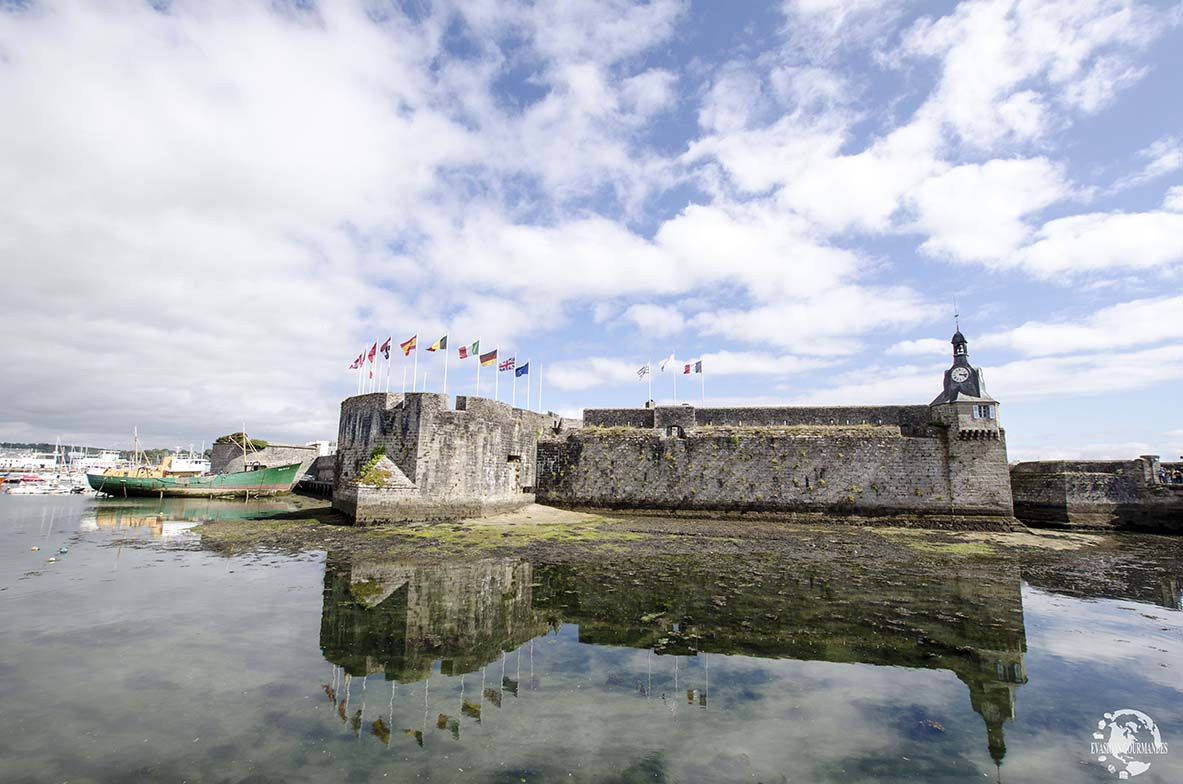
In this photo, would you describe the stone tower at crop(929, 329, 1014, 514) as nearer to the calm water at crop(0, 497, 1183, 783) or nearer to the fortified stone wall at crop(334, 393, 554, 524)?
the calm water at crop(0, 497, 1183, 783)

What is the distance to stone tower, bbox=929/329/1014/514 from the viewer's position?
24.3 m

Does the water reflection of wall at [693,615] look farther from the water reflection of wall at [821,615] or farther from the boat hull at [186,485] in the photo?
the boat hull at [186,485]

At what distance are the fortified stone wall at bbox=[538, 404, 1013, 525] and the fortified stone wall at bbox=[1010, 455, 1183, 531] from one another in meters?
5.20

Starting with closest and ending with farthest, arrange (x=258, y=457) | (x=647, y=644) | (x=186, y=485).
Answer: (x=647, y=644), (x=186, y=485), (x=258, y=457)

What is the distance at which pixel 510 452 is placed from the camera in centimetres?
2656

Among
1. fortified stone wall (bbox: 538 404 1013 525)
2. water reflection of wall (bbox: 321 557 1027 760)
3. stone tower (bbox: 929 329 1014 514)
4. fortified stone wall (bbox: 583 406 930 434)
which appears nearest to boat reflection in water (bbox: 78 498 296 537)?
water reflection of wall (bbox: 321 557 1027 760)

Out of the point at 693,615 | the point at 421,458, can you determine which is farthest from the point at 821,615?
the point at 421,458

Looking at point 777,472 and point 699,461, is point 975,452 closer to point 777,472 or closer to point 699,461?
point 777,472

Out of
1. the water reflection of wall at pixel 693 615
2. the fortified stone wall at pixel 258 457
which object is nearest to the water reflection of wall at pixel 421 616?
the water reflection of wall at pixel 693 615

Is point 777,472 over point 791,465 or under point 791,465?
under

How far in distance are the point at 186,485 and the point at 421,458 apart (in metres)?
23.6

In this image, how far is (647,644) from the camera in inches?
337

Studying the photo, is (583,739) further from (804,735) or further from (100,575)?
(100,575)

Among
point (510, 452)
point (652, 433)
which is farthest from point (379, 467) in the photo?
point (652, 433)
